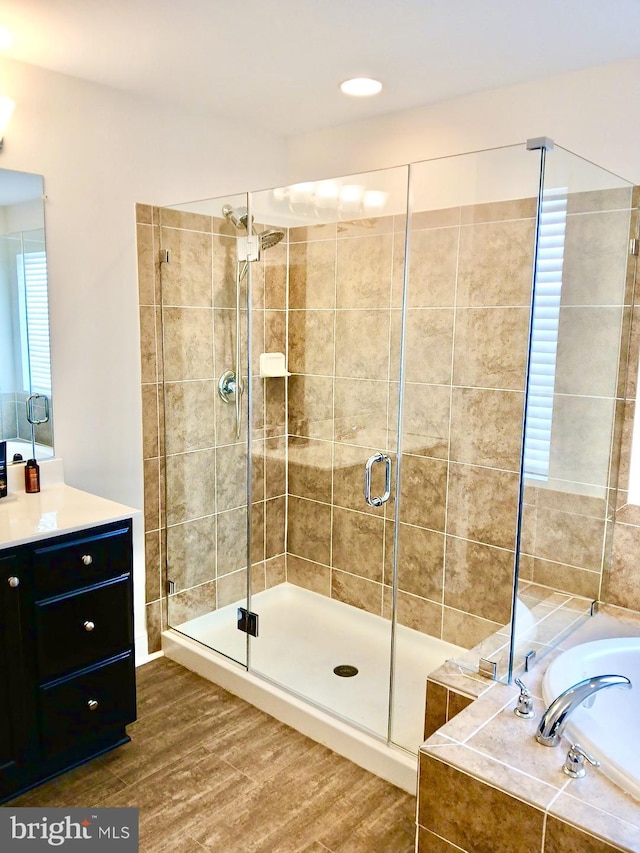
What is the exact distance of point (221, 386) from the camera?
3082mm

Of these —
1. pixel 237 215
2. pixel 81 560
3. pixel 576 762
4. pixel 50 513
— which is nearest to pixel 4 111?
pixel 237 215

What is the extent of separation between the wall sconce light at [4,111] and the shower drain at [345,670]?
8.09ft

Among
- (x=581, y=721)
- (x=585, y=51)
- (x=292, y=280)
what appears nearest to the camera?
(x=581, y=721)

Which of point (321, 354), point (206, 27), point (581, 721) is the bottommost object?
point (581, 721)

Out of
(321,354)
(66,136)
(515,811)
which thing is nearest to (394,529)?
(321,354)

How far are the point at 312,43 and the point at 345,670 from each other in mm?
2411

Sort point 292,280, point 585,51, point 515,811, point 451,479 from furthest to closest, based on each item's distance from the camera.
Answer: point 292,280, point 451,479, point 585,51, point 515,811

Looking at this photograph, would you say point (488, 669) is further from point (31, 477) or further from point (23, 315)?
point (23, 315)

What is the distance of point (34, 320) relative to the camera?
2607mm

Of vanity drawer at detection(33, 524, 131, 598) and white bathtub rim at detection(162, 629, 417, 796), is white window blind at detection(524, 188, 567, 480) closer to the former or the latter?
white bathtub rim at detection(162, 629, 417, 796)

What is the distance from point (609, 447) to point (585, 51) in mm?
1430

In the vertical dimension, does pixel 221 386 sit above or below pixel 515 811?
above

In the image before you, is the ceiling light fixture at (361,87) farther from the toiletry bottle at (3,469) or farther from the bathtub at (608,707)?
the bathtub at (608,707)

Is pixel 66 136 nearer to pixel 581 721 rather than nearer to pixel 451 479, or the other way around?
pixel 451 479
